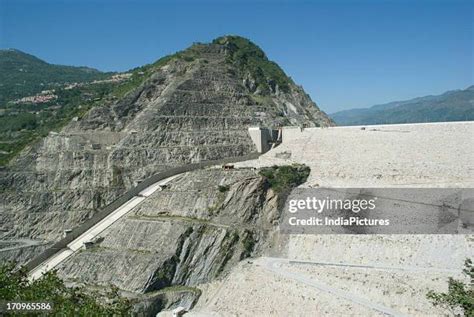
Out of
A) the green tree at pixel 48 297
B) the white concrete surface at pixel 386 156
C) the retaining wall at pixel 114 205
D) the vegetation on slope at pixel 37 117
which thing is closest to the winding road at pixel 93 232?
the retaining wall at pixel 114 205

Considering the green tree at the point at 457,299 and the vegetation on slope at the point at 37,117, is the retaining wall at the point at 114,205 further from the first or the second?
the green tree at the point at 457,299

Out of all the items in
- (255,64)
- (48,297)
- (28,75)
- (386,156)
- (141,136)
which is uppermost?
(28,75)

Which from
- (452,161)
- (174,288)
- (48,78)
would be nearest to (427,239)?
(452,161)

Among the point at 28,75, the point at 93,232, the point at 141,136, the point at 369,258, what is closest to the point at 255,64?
the point at 141,136

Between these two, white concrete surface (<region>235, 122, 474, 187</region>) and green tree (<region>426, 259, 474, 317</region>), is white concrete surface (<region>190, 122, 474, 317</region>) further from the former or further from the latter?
green tree (<region>426, 259, 474, 317</region>)

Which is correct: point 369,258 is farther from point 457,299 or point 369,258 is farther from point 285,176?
point 285,176
